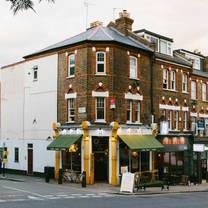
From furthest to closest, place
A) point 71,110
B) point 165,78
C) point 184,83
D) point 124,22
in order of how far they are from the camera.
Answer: point 184,83 → point 165,78 → point 124,22 → point 71,110

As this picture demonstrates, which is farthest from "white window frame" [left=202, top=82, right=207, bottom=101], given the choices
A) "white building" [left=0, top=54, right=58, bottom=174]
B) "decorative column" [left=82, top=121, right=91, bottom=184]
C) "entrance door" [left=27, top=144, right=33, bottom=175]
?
"entrance door" [left=27, top=144, right=33, bottom=175]

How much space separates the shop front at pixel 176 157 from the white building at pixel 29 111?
9279 mm

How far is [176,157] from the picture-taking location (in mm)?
38594

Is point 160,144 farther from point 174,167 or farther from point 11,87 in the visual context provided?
point 11,87

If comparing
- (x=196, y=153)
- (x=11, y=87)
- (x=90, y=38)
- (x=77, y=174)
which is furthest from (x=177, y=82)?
(x=11, y=87)

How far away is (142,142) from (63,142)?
6094 mm

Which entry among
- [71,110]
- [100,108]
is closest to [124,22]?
[100,108]

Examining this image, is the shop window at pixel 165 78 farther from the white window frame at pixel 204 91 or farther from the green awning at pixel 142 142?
the white window frame at pixel 204 91

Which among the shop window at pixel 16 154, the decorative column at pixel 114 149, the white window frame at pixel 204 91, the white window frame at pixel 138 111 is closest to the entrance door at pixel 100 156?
the decorative column at pixel 114 149

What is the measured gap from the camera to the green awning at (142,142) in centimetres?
3247

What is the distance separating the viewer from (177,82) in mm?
39625

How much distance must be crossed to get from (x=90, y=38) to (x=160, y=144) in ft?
33.4

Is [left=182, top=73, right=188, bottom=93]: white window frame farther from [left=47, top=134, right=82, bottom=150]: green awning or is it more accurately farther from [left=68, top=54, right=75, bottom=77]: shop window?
[left=47, top=134, right=82, bottom=150]: green awning

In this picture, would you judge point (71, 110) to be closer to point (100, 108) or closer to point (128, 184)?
point (100, 108)
